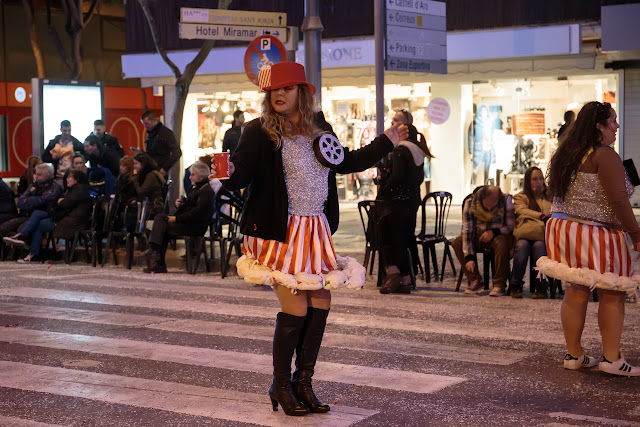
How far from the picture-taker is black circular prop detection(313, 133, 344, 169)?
19.5 ft

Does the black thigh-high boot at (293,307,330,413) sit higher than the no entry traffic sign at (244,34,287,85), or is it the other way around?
the no entry traffic sign at (244,34,287,85)

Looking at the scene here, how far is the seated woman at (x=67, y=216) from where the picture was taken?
49.0 ft

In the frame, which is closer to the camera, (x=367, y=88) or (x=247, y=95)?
(x=367, y=88)

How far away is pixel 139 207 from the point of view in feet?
47.3

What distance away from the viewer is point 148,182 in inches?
576

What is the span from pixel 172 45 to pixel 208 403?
20.5 meters

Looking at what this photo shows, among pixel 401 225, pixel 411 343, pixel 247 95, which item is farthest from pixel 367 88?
pixel 411 343

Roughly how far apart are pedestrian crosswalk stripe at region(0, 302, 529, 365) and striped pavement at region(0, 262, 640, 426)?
16 millimetres

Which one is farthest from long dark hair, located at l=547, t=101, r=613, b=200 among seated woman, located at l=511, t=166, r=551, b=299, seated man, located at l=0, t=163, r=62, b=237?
seated man, located at l=0, t=163, r=62, b=237

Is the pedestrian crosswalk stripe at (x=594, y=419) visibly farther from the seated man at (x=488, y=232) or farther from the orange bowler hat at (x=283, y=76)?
the seated man at (x=488, y=232)

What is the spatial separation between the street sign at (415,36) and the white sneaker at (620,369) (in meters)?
6.58

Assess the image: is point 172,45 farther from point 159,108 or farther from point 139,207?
point 159,108

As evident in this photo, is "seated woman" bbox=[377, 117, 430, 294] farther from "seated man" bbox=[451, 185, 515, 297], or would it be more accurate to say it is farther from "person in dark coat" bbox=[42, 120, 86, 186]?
"person in dark coat" bbox=[42, 120, 86, 186]

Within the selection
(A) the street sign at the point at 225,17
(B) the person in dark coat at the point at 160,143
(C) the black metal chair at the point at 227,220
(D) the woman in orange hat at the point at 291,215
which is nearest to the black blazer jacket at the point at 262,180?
(D) the woman in orange hat at the point at 291,215
